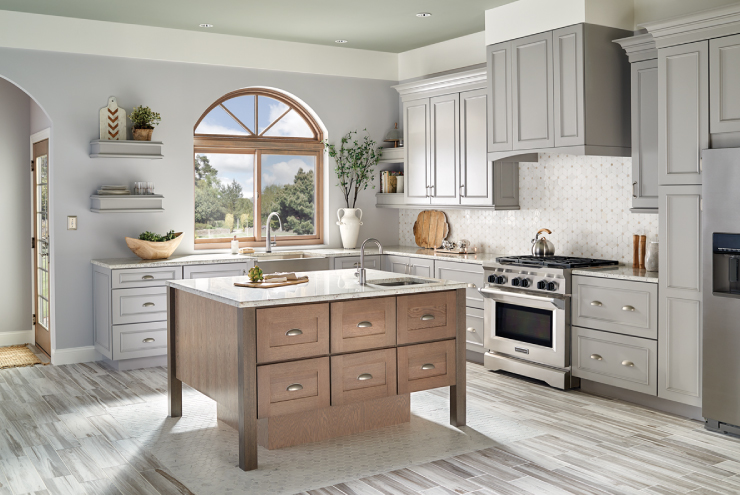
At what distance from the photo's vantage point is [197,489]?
333cm

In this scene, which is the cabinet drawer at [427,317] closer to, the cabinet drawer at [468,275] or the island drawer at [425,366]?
the island drawer at [425,366]

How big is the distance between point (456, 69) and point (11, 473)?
4989 mm

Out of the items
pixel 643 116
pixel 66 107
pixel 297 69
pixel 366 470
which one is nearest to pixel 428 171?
pixel 297 69

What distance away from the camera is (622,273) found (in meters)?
4.73

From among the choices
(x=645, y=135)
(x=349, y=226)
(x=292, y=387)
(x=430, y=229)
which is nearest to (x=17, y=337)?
(x=349, y=226)

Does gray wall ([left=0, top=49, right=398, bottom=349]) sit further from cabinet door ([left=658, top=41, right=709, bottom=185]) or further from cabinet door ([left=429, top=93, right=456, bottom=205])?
cabinet door ([left=658, top=41, right=709, bottom=185])

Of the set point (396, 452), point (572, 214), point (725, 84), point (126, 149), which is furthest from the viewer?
point (126, 149)

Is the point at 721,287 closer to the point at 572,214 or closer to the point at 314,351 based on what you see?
the point at 572,214

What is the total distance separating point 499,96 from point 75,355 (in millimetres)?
4191

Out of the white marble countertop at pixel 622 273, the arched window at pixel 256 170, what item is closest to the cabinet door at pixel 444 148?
the arched window at pixel 256 170

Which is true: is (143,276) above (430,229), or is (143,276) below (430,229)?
below

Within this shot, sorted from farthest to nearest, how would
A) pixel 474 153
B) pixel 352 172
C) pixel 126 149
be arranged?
pixel 352 172, pixel 474 153, pixel 126 149

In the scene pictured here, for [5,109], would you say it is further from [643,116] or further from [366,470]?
[643,116]

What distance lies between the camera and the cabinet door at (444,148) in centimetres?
633
